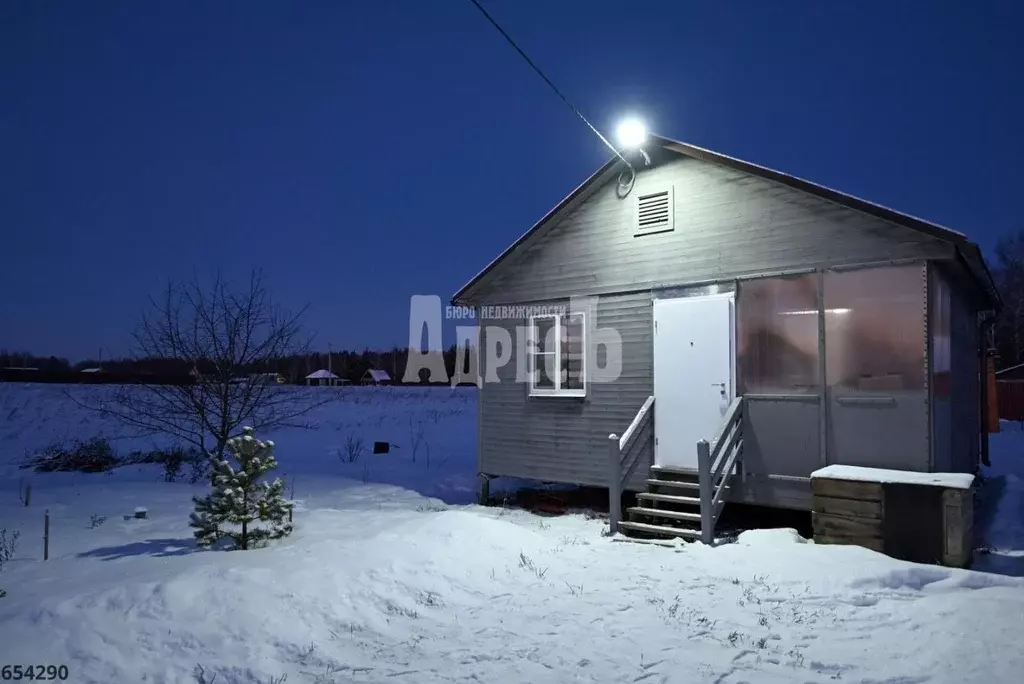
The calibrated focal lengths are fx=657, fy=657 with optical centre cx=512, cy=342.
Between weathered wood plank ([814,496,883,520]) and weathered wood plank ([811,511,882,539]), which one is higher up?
weathered wood plank ([814,496,883,520])

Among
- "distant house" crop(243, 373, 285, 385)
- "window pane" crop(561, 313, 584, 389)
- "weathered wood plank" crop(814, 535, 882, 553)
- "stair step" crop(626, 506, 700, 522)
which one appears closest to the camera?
"weathered wood plank" crop(814, 535, 882, 553)

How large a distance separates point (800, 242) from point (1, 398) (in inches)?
1372

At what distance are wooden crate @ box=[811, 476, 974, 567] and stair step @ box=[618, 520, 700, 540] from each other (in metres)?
1.40

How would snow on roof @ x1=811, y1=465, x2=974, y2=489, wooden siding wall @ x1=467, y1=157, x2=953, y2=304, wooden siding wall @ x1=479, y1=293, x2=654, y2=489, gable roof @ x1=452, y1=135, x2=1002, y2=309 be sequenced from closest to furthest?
snow on roof @ x1=811, y1=465, x2=974, y2=489 → gable roof @ x1=452, y1=135, x2=1002, y2=309 → wooden siding wall @ x1=467, y1=157, x2=953, y2=304 → wooden siding wall @ x1=479, y1=293, x2=654, y2=489

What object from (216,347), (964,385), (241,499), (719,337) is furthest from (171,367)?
(964,385)

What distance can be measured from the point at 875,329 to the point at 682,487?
3.15m

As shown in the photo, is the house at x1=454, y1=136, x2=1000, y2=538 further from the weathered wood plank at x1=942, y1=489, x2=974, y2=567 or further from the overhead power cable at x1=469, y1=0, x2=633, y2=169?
the weathered wood plank at x1=942, y1=489, x2=974, y2=567

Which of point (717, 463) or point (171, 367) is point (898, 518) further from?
point (171, 367)

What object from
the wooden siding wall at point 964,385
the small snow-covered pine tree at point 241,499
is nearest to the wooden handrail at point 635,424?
the wooden siding wall at point 964,385

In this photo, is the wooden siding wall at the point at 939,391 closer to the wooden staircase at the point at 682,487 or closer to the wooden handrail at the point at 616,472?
the wooden staircase at the point at 682,487

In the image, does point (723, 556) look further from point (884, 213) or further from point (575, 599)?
point (884, 213)

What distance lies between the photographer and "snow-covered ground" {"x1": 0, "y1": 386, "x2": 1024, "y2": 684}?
4.36m

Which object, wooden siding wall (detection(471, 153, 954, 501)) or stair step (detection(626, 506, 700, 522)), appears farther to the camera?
stair step (detection(626, 506, 700, 522))

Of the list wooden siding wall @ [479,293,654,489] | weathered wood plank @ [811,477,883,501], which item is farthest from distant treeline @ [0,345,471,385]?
weathered wood plank @ [811,477,883,501]
